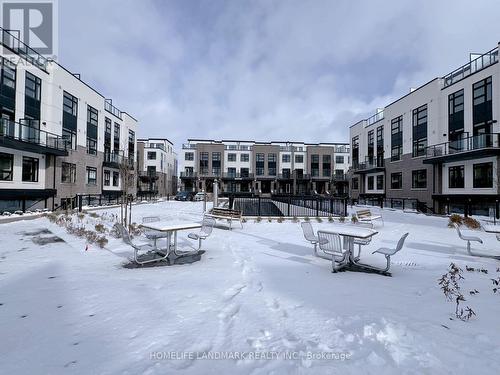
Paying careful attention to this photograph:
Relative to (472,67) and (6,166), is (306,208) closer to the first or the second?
(472,67)

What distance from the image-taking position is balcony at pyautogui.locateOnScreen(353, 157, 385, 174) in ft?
113

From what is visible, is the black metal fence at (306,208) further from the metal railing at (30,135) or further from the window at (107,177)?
the window at (107,177)

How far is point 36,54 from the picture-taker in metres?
21.7

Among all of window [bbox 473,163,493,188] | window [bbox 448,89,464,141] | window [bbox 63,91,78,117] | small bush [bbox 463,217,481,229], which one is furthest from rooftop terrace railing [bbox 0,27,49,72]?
window [bbox 473,163,493,188]

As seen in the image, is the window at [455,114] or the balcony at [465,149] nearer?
the balcony at [465,149]

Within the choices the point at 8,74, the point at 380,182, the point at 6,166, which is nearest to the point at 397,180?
the point at 380,182

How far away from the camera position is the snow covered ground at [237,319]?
2664 millimetres

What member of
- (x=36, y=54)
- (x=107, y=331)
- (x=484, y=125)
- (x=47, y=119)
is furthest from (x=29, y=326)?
(x=484, y=125)

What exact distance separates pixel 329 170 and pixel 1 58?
5643cm

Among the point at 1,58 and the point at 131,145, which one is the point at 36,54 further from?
the point at 131,145

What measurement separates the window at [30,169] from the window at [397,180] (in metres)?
38.0

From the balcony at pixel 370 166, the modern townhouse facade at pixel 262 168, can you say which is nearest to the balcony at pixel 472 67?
the balcony at pixel 370 166

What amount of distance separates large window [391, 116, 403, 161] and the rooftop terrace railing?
1542 inches

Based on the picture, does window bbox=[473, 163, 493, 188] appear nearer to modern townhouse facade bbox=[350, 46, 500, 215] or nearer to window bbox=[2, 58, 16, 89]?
modern townhouse facade bbox=[350, 46, 500, 215]
